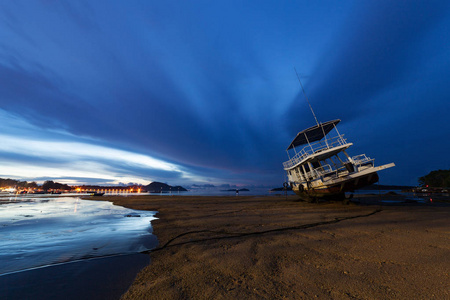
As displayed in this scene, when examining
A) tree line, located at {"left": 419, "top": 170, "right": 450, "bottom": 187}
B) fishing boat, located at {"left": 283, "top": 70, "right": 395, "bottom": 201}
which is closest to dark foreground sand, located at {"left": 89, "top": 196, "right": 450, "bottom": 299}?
fishing boat, located at {"left": 283, "top": 70, "right": 395, "bottom": 201}

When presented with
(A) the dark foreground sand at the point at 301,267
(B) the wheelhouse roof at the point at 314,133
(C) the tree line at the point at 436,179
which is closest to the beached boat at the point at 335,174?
(B) the wheelhouse roof at the point at 314,133

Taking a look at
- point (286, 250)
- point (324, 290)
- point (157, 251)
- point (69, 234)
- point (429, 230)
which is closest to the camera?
point (324, 290)

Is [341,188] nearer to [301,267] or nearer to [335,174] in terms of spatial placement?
[335,174]

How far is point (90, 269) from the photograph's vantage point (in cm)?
396

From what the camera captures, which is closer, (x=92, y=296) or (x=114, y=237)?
(x=92, y=296)

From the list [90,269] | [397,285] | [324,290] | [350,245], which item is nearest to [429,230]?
[350,245]

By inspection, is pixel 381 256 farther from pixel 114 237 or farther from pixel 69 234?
pixel 69 234

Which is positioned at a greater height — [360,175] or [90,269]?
[360,175]

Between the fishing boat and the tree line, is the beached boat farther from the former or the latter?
the tree line

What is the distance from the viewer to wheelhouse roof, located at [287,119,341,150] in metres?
16.6

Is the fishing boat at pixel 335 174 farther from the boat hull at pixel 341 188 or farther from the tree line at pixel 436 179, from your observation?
the tree line at pixel 436 179

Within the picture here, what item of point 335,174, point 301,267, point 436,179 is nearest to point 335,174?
point 335,174

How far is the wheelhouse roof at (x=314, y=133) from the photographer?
16.6m

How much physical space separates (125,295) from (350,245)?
553cm
